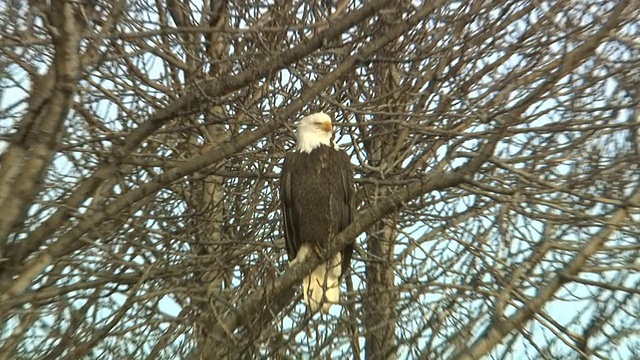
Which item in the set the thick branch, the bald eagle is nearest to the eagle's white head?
the bald eagle

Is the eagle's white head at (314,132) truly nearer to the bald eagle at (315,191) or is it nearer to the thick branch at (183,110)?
the bald eagle at (315,191)

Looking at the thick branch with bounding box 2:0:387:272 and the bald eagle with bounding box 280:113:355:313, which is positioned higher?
the thick branch with bounding box 2:0:387:272

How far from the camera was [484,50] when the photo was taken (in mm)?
5375

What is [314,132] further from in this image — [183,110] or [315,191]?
[183,110]

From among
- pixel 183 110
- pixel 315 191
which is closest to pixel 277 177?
pixel 315 191

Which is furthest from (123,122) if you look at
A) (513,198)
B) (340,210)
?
(513,198)

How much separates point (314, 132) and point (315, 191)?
461 mm

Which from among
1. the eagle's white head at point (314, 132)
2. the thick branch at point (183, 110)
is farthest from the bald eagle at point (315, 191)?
the thick branch at point (183, 110)

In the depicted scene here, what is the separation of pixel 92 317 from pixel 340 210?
75.3 inches

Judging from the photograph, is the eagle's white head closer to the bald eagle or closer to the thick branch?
the bald eagle

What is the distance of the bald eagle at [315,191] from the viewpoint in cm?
557

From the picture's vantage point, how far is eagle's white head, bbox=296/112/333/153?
5503mm

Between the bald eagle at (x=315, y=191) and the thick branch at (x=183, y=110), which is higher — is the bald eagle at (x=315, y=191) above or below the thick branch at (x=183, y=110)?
below

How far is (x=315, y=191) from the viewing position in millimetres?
5797
